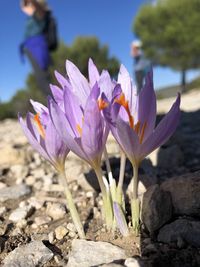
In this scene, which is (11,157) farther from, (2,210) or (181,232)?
(181,232)

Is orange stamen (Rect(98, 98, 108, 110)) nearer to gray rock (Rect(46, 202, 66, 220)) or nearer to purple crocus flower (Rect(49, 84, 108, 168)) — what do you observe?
purple crocus flower (Rect(49, 84, 108, 168))

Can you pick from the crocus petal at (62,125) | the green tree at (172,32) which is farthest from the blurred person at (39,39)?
the green tree at (172,32)

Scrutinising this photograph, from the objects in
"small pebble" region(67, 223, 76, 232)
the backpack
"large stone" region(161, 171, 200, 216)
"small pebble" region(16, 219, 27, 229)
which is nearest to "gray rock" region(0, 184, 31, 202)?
"small pebble" region(16, 219, 27, 229)

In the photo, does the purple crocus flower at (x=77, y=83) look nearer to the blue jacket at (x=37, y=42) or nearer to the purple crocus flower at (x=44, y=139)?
the purple crocus flower at (x=44, y=139)

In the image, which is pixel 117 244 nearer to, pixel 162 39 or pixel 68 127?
pixel 68 127

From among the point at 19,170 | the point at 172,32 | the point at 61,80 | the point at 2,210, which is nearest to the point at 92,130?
the point at 61,80

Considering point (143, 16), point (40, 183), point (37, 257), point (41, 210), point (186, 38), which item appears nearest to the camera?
point (37, 257)

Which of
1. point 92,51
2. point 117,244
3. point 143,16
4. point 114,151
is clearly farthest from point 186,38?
point 117,244
